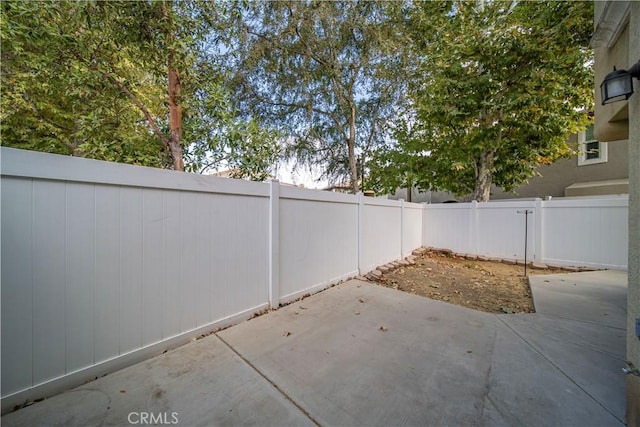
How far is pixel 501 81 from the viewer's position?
22.3ft

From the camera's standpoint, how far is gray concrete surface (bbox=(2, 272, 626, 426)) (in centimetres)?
163

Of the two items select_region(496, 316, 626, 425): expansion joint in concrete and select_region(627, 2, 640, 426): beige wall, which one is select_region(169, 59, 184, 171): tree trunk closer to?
select_region(627, 2, 640, 426): beige wall

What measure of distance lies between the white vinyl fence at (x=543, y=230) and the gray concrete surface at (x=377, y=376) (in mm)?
3520

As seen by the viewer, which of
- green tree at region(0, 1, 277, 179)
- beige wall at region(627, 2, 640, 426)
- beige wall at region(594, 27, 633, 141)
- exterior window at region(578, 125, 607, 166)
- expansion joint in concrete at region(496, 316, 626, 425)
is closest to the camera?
beige wall at region(627, 2, 640, 426)

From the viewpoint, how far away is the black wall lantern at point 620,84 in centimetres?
160

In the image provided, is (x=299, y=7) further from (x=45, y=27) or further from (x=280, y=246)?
(x=280, y=246)

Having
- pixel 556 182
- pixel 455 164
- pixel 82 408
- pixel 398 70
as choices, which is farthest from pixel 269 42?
pixel 556 182

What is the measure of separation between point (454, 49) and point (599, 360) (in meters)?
7.22

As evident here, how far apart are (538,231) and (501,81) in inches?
160

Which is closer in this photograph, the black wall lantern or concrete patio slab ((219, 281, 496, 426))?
the black wall lantern

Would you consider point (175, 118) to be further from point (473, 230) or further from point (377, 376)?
point (473, 230)

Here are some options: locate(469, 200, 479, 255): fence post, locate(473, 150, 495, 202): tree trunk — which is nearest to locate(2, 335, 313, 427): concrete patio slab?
locate(469, 200, 479, 255): fence post

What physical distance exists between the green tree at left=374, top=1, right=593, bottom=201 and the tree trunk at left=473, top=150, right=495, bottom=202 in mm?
28

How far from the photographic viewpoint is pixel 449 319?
3135 millimetres
